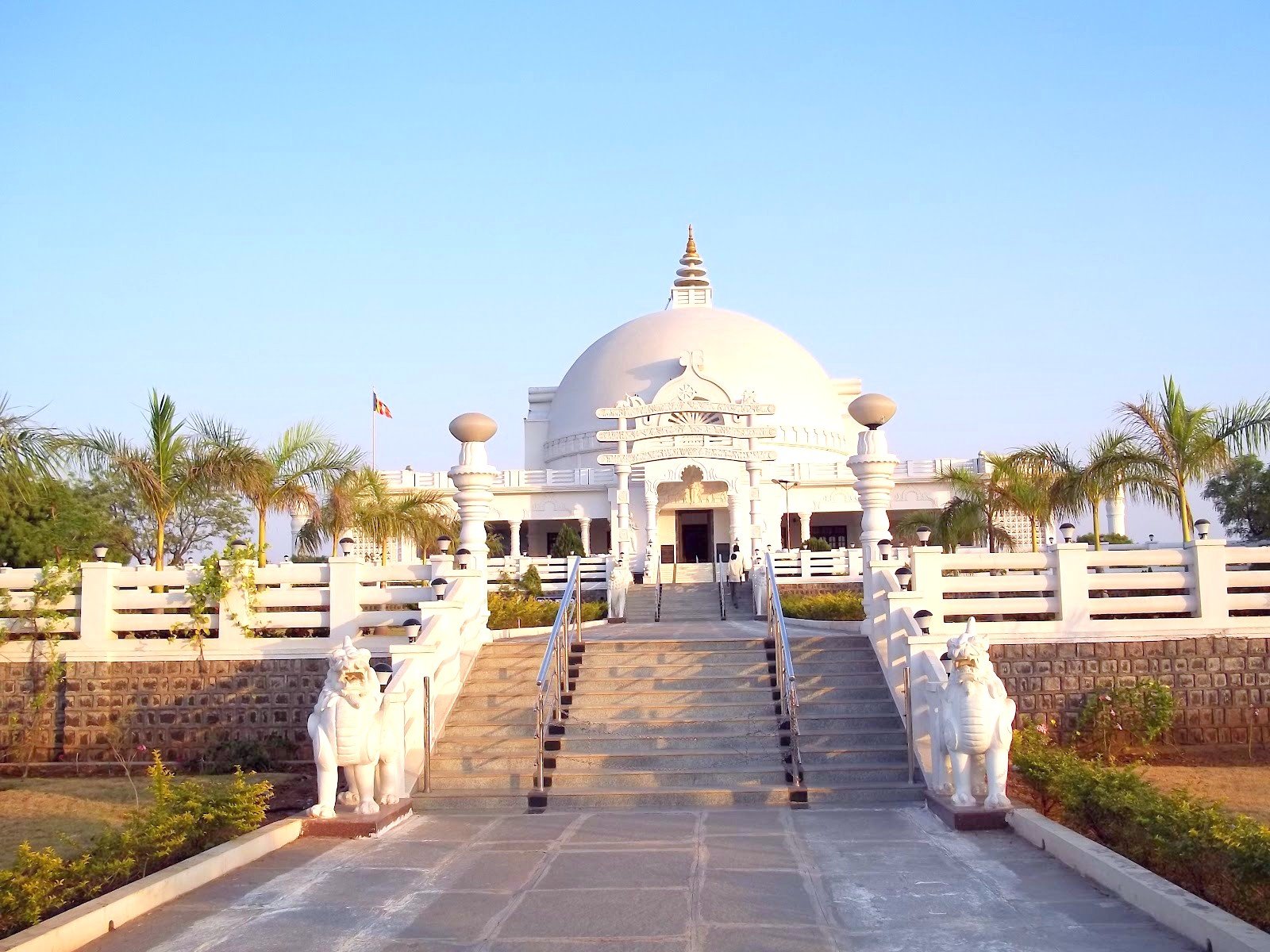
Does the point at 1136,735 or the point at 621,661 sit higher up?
the point at 621,661

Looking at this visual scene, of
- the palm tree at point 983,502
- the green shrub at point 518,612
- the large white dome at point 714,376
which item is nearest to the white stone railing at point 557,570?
the green shrub at point 518,612

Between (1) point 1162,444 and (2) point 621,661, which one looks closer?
(2) point 621,661

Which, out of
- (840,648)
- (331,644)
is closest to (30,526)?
(331,644)

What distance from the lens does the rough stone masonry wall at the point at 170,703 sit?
46.5 ft

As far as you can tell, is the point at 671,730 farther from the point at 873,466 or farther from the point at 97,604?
the point at 97,604

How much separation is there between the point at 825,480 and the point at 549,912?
35023 millimetres

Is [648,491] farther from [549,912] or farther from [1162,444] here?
[549,912]

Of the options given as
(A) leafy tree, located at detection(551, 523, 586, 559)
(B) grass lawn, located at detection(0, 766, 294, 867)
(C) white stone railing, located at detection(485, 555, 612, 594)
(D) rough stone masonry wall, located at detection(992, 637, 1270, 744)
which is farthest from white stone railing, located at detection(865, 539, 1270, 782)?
(A) leafy tree, located at detection(551, 523, 586, 559)

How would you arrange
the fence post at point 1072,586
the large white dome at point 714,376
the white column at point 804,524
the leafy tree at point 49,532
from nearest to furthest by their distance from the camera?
1. the fence post at point 1072,586
2. the leafy tree at point 49,532
3. the white column at point 804,524
4. the large white dome at point 714,376

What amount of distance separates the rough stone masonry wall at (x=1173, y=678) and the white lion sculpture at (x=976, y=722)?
438 cm

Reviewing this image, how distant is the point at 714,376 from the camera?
46750 millimetres

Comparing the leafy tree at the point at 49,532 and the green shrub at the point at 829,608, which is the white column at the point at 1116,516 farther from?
the leafy tree at the point at 49,532

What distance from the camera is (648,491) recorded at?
34.6 meters

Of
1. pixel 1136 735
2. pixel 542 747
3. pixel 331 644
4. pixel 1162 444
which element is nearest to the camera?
pixel 542 747
